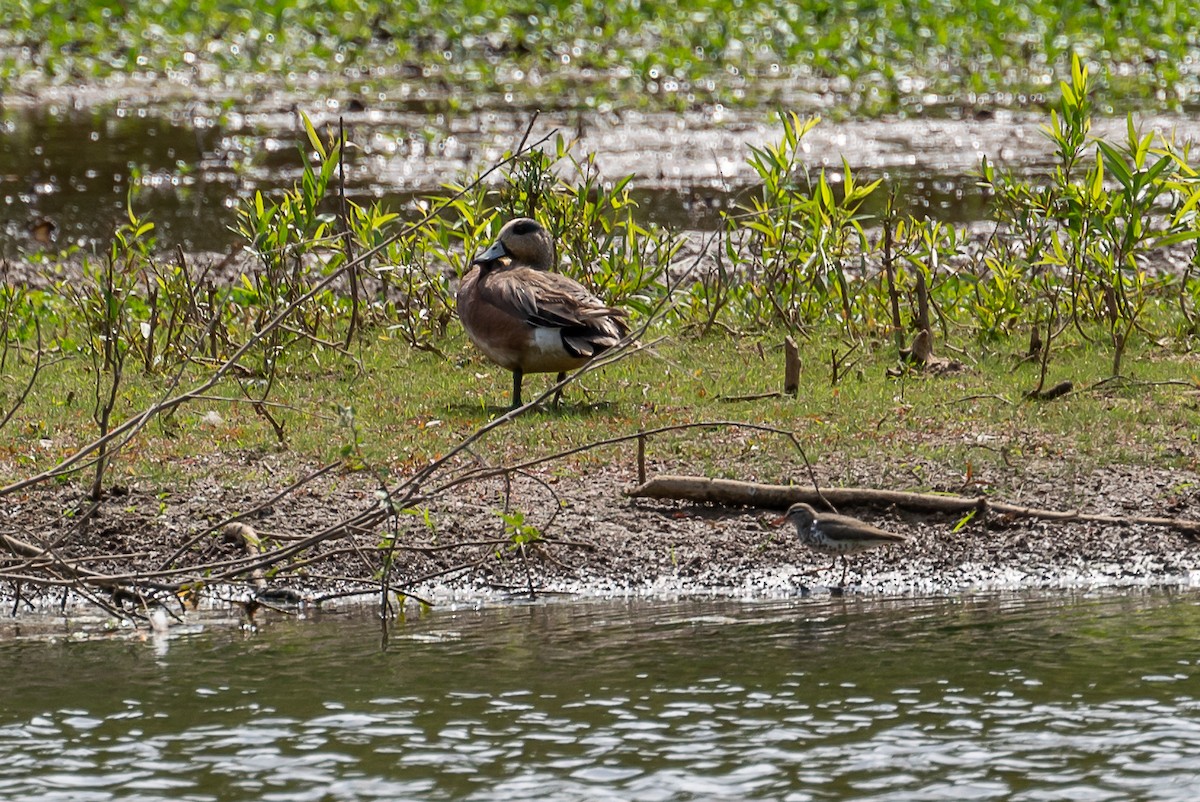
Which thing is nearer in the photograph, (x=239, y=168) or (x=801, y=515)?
(x=801, y=515)

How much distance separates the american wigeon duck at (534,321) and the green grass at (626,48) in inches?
423

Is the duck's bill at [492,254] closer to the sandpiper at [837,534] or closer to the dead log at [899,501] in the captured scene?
the dead log at [899,501]

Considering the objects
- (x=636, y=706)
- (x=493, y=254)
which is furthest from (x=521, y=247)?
(x=636, y=706)

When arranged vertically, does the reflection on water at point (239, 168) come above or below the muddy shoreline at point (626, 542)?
above

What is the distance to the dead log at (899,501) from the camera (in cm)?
789

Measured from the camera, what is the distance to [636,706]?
19.6ft

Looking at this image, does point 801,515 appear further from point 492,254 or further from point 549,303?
Result: point 492,254

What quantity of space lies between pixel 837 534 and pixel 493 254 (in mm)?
3298

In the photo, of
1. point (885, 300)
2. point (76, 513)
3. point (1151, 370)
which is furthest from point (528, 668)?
point (885, 300)

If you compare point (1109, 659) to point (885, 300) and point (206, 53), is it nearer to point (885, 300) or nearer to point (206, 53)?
point (885, 300)

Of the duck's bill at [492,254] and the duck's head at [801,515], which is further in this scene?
the duck's bill at [492,254]

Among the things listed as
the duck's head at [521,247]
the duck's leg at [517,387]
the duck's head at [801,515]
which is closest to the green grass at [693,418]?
the duck's leg at [517,387]

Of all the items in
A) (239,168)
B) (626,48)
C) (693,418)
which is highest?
(626,48)

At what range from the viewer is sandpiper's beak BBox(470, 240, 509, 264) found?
32.7 ft
